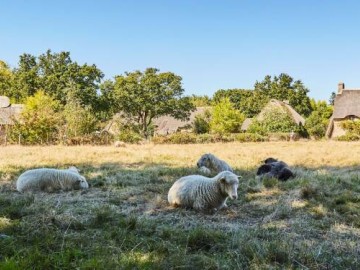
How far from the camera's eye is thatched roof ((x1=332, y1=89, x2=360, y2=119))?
157 ft

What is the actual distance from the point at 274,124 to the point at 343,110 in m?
11.9

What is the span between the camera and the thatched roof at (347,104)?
157 ft

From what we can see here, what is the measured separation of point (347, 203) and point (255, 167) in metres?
6.26

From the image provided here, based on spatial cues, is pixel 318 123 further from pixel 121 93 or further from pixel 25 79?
pixel 25 79

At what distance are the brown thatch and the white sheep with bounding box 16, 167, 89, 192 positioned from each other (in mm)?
43660

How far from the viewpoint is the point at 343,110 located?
48.5m

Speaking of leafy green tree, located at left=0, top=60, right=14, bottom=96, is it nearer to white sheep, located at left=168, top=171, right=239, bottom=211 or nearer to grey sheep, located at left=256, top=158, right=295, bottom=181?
grey sheep, located at left=256, top=158, right=295, bottom=181

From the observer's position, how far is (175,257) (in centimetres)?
440

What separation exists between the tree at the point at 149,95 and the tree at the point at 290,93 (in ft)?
84.3

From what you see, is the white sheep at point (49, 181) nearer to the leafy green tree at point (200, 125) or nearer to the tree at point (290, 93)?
the leafy green tree at point (200, 125)

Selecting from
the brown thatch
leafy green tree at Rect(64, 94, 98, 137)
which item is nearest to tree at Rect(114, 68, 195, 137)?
leafy green tree at Rect(64, 94, 98, 137)

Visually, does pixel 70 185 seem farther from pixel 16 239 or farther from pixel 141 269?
pixel 141 269

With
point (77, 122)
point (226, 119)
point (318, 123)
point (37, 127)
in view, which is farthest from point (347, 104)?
point (37, 127)

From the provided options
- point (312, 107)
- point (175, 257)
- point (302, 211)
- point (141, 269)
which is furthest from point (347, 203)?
point (312, 107)
